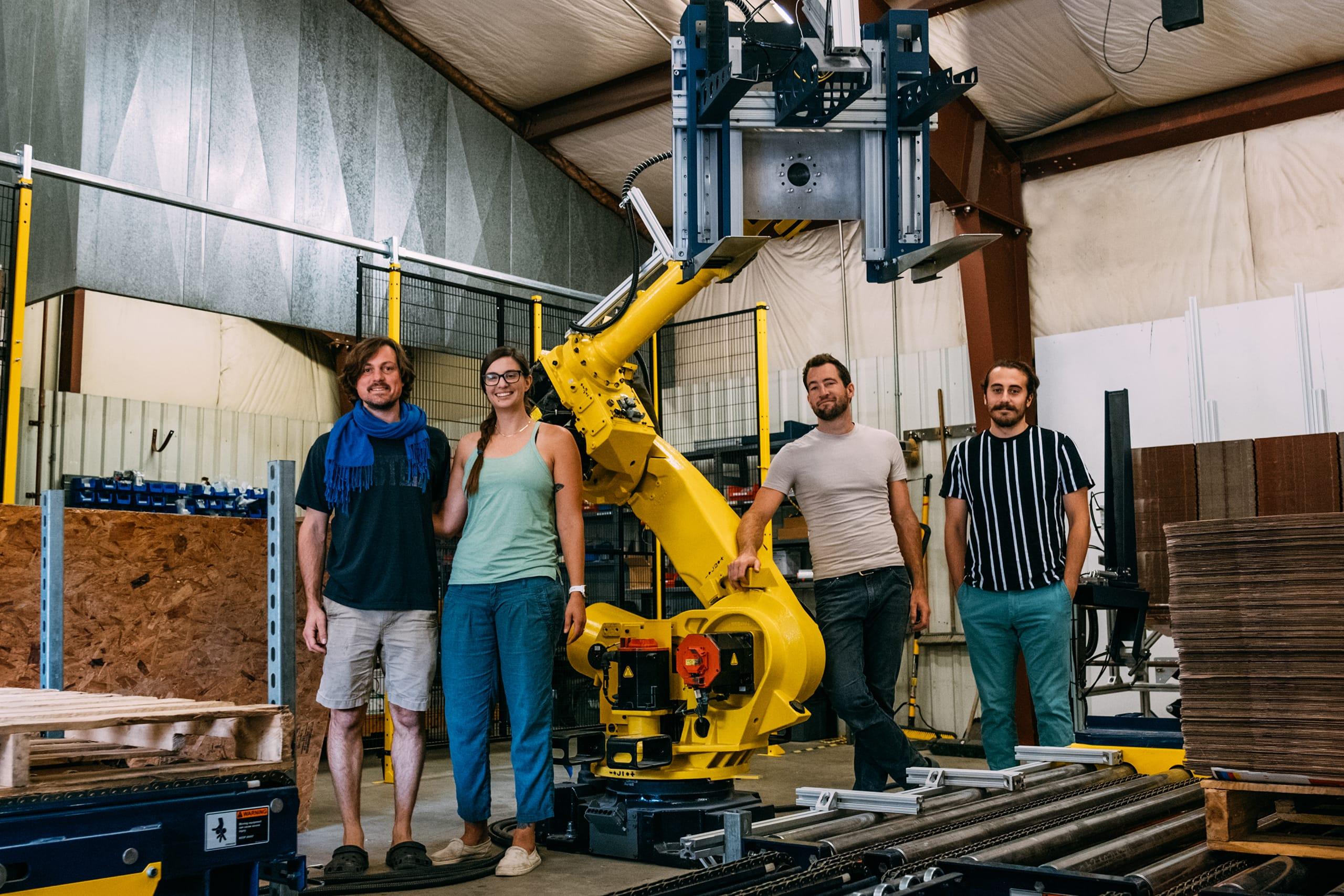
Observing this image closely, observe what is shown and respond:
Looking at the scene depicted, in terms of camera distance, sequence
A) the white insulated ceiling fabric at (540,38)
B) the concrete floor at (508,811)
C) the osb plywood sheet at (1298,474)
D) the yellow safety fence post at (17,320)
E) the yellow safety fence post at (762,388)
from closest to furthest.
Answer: the concrete floor at (508,811) < the yellow safety fence post at (17,320) < the osb plywood sheet at (1298,474) < the yellow safety fence post at (762,388) < the white insulated ceiling fabric at (540,38)

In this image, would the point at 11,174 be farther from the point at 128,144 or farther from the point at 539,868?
the point at 539,868

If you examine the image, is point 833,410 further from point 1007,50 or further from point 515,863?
point 1007,50

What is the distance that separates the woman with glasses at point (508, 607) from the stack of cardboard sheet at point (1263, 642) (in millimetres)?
2175

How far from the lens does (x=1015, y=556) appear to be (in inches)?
151

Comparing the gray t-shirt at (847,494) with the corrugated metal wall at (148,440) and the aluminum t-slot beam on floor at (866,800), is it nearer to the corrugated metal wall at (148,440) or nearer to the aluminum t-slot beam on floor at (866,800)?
the aluminum t-slot beam on floor at (866,800)

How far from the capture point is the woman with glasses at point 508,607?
12.2ft

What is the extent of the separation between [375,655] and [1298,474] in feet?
13.2

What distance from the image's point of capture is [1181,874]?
1.77 metres

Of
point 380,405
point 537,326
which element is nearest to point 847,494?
point 380,405

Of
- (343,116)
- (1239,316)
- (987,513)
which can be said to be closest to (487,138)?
(343,116)

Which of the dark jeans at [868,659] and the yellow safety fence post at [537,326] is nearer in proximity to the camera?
the dark jeans at [868,659]

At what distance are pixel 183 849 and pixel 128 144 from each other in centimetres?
675

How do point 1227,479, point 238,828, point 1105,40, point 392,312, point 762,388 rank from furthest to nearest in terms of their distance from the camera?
point 1105,40 → point 762,388 → point 392,312 → point 1227,479 → point 238,828

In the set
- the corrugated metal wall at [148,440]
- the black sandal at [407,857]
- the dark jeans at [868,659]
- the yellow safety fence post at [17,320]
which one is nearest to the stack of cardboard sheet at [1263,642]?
the dark jeans at [868,659]
